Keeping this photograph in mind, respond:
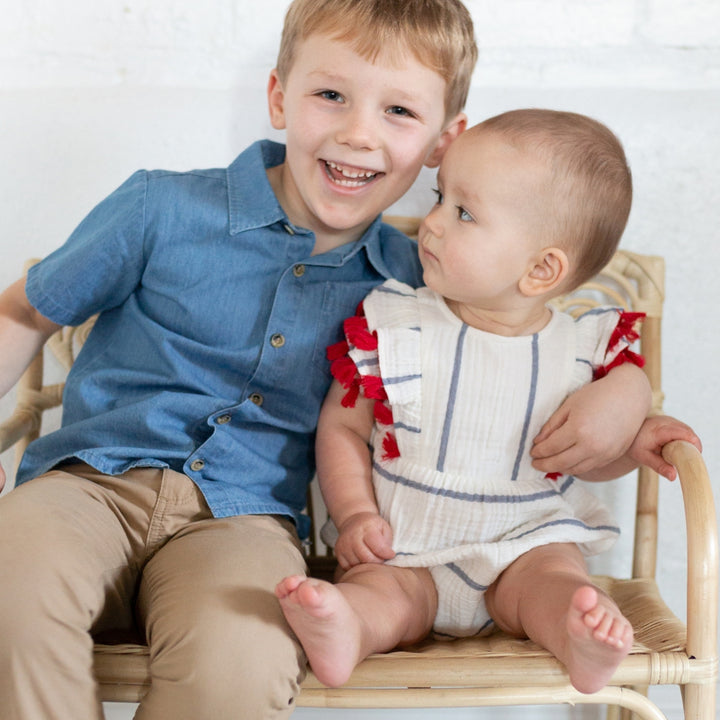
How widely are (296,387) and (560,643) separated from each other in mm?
464

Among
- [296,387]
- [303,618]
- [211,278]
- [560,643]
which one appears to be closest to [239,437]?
[296,387]

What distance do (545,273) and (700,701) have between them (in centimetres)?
50

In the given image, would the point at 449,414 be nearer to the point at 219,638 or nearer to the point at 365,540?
the point at 365,540

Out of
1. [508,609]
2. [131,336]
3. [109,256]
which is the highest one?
[109,256]

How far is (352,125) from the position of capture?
3.63 ft

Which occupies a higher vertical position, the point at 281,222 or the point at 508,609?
the point at 281,222

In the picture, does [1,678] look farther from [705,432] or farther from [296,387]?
[705,432]

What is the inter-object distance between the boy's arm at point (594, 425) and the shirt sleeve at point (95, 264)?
56 centimetres

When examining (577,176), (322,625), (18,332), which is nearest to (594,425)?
(577,176)

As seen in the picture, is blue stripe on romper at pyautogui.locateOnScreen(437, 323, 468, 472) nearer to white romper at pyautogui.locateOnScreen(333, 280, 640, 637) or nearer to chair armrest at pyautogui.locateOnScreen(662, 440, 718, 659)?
white romper at pyautogui.locateOnScreen(333, 280, 640, 637)

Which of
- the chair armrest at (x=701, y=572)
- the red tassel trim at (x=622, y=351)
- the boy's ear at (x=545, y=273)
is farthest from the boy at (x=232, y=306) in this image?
the chair armrest at (x=701, y=572)

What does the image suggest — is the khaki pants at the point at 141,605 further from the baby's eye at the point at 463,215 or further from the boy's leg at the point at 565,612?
the baby's eye at the point at 463,215

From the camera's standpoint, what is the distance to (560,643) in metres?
0.93

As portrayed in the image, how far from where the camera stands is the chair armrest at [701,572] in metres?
0.95
